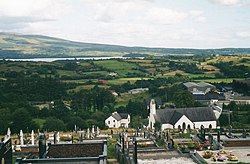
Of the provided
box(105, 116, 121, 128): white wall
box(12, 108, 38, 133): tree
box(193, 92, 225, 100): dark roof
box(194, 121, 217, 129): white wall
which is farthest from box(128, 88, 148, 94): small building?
box(12, 108, 38, 133): tree

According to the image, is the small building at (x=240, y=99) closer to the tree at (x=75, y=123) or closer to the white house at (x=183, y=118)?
the white house at (x=183, y=118)

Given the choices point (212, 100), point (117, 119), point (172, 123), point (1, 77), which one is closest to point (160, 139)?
point (172, 123)

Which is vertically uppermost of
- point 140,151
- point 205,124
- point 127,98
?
point 140,151

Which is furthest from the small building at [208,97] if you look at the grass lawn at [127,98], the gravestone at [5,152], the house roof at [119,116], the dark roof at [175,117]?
the gravestone at [5,152]

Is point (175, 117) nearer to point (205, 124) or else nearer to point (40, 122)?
point (205, 124)

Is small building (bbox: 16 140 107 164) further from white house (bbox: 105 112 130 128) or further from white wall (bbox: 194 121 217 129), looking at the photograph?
white house (bbox: 105 112 130 128)

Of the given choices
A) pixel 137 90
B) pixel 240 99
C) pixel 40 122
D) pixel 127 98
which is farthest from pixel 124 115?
pixel 137 90
